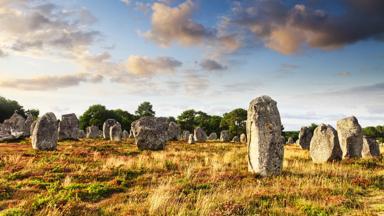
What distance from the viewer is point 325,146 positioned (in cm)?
2636

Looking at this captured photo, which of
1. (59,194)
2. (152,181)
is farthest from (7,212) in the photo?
(152,181)

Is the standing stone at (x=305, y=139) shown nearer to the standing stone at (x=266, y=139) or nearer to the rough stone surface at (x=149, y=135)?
the rough stone surface at (x=149, y=135)

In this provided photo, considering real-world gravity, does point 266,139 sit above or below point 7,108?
below

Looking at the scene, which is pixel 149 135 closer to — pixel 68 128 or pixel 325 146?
pixel 325 146

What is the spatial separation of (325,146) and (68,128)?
35132mm

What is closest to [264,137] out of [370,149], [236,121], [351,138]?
[351,138]

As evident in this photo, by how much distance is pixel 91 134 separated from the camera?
71.4m

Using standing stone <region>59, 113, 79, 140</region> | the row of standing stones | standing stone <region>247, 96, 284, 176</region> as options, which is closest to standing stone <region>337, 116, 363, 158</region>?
the row of standing stones

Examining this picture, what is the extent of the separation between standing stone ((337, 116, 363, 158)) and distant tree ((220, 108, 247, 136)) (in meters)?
70.5

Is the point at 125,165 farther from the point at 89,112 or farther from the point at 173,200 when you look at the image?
the point at 89,112

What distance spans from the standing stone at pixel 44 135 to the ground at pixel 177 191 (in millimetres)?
10194

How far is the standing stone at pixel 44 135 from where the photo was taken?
31688 mm

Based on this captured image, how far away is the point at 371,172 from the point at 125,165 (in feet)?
45.7

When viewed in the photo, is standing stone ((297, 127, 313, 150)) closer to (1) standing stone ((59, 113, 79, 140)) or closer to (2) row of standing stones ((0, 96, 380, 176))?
(2) row of standing stones ((0, 96, 380, 176))
